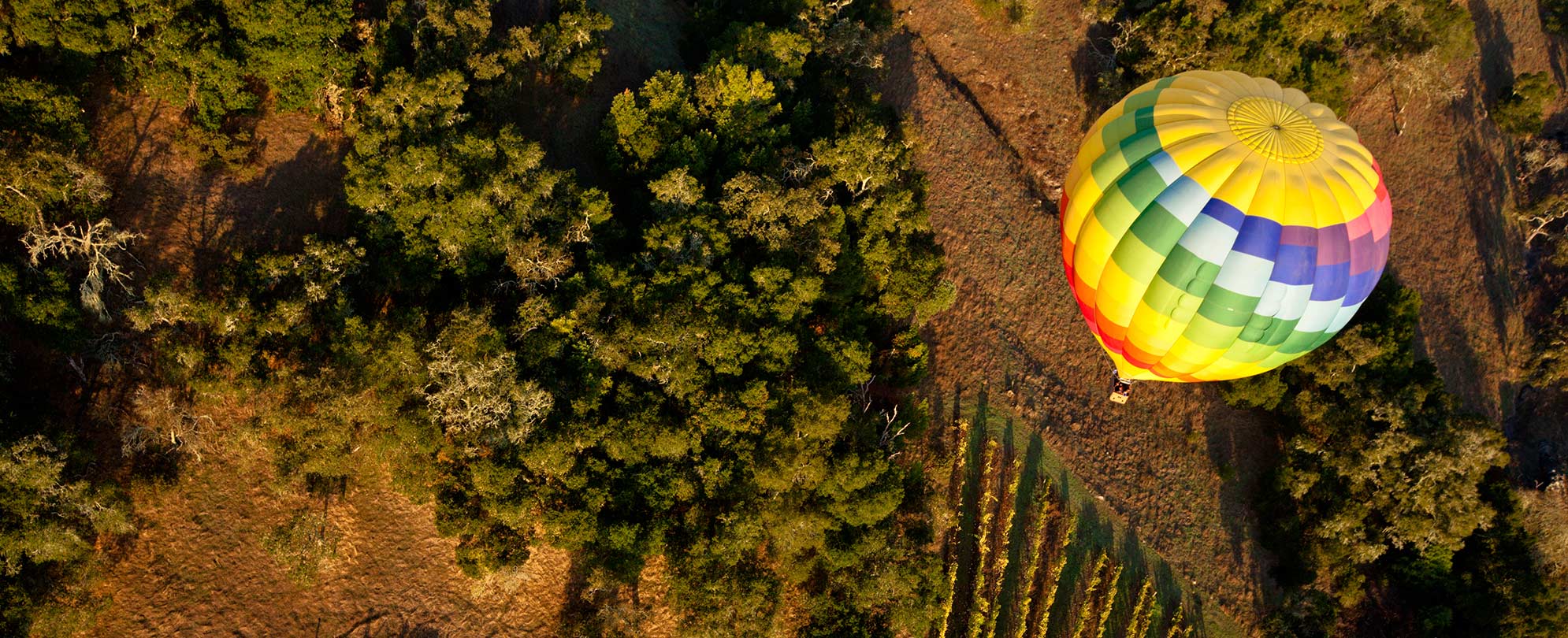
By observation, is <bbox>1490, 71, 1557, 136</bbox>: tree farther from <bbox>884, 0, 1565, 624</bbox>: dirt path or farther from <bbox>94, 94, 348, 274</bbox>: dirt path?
<bbox>94, 94, 348, 274</bbox>: dirt path

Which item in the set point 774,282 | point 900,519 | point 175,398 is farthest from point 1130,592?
point 175,398

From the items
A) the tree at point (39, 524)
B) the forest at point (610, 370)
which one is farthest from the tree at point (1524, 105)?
the tree at point (39, 524)

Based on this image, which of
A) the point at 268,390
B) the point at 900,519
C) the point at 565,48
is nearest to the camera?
the point at 268,390

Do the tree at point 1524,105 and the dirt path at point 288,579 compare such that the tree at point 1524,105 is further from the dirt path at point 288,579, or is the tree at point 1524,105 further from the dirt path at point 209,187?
the dirt path at point 209,187

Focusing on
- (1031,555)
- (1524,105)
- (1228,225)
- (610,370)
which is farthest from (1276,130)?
(1524,105)

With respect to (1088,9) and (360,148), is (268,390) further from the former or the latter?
(1088,9)

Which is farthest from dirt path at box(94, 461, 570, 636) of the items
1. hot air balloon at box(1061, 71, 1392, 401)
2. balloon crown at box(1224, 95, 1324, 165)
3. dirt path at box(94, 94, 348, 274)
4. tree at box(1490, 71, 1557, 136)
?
tree at box(1490, 71, 1557, 136)
